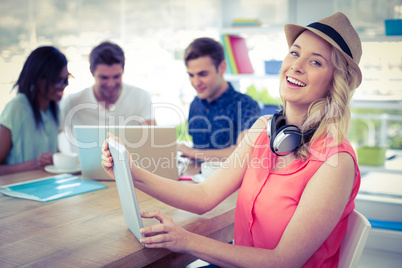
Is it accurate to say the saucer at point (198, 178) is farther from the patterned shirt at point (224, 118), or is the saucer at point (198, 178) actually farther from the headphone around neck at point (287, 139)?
the patterned shirt at point (224, 118)

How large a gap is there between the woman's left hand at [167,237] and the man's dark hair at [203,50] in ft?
5.28

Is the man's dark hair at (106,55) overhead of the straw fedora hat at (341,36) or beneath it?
overhead

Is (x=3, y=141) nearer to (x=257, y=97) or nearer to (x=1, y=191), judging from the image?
(x=1, y=191)

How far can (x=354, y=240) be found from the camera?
1015mm

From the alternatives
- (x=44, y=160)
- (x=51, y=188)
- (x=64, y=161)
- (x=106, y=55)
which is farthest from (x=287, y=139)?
(x=106, y=55)

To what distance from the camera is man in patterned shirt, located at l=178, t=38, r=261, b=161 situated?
2.46m

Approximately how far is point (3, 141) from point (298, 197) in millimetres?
1762

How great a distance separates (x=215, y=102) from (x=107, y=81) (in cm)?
78

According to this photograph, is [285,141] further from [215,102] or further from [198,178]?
[215,102]

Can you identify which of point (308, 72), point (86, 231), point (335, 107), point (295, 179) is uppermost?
point (308, 72)

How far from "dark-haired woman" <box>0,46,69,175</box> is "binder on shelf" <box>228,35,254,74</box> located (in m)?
1.52

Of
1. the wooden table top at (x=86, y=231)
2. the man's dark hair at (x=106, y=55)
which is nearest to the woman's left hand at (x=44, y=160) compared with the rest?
the wooden table top at (x=86, y=231)

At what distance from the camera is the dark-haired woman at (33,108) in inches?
87.0

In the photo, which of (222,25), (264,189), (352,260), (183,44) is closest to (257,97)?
(222,25)
